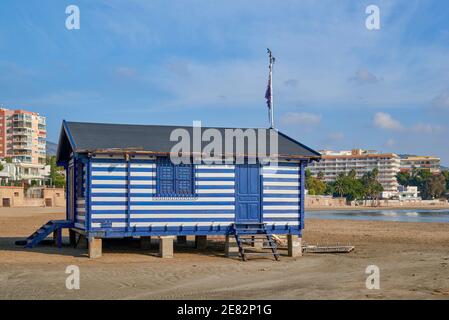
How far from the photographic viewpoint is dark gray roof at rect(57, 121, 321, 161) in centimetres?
1955

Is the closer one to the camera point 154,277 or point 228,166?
point 154,277

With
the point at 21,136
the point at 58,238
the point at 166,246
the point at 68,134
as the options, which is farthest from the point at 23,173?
the point at 166,246

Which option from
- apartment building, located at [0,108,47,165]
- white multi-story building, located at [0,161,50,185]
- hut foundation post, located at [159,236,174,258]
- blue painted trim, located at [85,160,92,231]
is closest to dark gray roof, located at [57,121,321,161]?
blue painted trim, located at [85,160,92,231]

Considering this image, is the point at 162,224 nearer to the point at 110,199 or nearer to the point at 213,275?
the point at 110,199

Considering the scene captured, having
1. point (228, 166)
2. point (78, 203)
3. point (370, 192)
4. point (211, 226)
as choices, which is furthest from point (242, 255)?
point (370, 192)

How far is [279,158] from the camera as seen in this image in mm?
20891

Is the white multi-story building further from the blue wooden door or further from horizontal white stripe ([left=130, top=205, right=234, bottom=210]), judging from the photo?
the blue wooden door

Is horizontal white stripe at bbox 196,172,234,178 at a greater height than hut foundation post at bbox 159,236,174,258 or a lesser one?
greater

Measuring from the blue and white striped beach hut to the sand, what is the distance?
1101 mm

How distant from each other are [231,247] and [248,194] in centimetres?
196

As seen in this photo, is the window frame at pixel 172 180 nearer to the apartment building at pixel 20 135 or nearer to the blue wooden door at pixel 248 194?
the blue wooden door at pixel 248 194

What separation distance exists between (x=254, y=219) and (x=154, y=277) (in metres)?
6.36

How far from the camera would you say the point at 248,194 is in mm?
20781
